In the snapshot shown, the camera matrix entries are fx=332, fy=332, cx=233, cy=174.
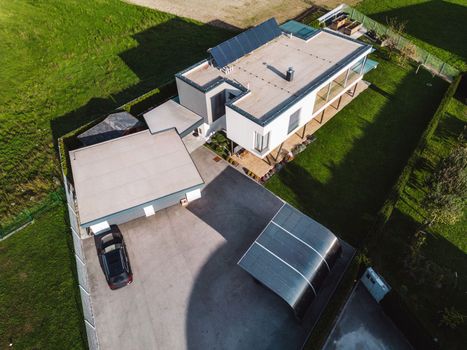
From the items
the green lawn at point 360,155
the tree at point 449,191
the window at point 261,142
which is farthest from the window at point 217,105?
the tree at point 449,191

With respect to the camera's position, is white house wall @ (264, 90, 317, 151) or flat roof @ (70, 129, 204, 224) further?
white house wall @ (264, 90, 317, 151)

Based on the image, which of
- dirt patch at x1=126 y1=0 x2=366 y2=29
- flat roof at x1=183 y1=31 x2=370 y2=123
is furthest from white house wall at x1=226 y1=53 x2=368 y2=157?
dirt patch at x1=126 y1=0 x2=366 y2=29

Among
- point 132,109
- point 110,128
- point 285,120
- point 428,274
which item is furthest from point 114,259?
point 428,274

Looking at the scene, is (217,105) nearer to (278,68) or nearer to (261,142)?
(261,142)

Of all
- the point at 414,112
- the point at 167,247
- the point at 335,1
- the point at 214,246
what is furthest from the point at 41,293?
the point at 335,1

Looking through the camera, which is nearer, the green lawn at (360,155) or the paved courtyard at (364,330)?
the paved courtyard at (364,330)

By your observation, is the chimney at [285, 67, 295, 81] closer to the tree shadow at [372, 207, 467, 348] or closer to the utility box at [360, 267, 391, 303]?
the tree shadow at [372, 207, 467, 348]

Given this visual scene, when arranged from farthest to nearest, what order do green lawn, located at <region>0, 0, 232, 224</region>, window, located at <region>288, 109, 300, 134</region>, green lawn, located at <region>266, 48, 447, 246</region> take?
1. green lawn, located at <region>0, 0, 232, 224</region>
2. window, located at <region>288, 109, 300, 134</region>
3. green lawn, located at <region>266, 48, 447, 246</region>

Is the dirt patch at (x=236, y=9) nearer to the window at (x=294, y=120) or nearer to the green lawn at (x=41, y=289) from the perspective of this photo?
the window at (x=294, y=120)
